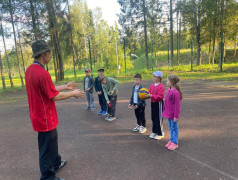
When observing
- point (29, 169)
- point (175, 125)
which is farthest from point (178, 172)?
point (29, 169)

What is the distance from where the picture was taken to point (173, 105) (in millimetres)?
3562

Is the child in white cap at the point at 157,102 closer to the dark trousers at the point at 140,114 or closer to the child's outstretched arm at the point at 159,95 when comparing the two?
the child's outstretched arm at the point at 159,95

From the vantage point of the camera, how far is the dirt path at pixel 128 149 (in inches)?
117

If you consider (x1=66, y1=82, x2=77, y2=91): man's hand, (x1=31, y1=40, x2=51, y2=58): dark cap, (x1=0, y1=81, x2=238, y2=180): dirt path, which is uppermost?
(x1=31, y1=40, x2=51, y2=58): dark cap

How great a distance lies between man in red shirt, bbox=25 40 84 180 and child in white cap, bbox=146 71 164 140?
2.00 metres

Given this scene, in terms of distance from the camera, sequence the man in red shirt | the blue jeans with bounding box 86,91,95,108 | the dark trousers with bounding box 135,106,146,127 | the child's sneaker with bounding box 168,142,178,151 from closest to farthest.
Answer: the man in red shirt
the child's sneaker with bounding box 168,142,178,151
the dark trousers with bounding box 135,106,146,127
the blue jeans with bounding box 86,91,95,108

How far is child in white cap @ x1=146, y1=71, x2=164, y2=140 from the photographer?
386 centimetres

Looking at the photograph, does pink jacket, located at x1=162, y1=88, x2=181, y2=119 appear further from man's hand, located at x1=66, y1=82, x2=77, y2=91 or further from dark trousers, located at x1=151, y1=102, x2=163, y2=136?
man's hand, located at x1=66, y1=82, x2=77, y2=91

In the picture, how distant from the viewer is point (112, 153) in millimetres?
3666

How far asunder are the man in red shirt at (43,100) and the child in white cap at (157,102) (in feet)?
6.56

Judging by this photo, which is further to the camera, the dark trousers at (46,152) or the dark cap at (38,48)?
the dark trousers at (46,152)

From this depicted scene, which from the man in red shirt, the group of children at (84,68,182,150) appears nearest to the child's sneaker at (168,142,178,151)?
the group of children at (84,68,182,150)

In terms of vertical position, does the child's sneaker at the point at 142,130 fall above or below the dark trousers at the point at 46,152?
below

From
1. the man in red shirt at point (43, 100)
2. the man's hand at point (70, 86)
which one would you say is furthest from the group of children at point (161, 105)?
the man in red shirt at point (43, 100)
